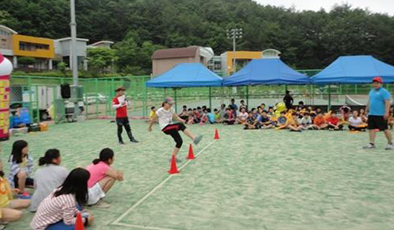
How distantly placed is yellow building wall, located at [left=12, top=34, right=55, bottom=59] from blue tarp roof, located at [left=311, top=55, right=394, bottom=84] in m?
49.2

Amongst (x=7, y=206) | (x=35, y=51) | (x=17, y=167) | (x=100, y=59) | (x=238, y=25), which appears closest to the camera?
(x=7, y=206)

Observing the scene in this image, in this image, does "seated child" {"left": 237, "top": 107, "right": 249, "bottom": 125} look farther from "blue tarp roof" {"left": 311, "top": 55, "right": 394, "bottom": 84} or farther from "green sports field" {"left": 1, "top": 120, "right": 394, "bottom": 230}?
"green sports field" {"left": 1, "top": 120, "right": 394, "bottom": 230}

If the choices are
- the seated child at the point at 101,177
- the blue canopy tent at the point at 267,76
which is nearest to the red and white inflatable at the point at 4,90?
the seated child at the point at 101,177

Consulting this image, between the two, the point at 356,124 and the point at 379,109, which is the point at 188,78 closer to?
the point at 356,124

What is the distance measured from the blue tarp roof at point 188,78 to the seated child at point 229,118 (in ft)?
4.94

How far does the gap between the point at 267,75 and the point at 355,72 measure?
3.87 meters

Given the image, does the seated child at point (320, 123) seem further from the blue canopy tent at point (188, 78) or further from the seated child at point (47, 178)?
the seated child at point (47, 178)

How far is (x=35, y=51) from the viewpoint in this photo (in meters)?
52.3

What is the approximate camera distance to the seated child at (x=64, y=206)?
3555 millimetres

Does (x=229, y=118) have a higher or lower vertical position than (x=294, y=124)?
higher

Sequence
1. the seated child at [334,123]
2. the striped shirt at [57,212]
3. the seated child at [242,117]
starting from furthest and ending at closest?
the seated child at [242,117], the seated child at [334,123], the striped shirt at [57,212]

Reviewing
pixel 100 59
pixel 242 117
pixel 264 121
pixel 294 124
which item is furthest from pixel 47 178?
pixel 100 59

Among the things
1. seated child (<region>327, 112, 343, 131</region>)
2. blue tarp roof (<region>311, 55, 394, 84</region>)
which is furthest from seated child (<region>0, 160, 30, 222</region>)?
blue tarp roof (<region>311, 55, 394, 84</region>)

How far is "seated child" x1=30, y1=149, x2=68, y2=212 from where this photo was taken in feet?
14.6
